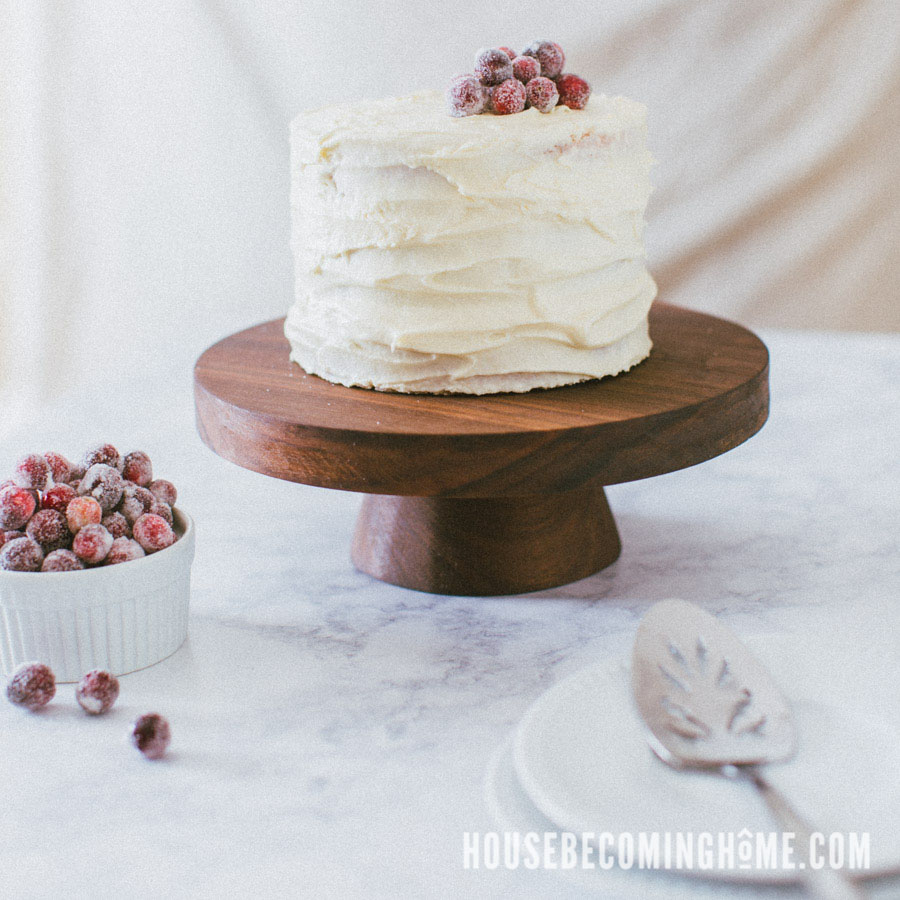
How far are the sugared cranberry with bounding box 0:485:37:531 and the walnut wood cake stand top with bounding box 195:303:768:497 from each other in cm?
19

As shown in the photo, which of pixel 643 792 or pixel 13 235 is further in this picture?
pixel 13 235

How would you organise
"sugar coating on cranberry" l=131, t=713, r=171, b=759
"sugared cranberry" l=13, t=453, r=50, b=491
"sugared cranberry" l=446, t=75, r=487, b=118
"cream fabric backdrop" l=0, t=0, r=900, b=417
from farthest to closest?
1. "cream fabric backdrop" l=0, t=0, r=900, b=417
2. "sugared cranberry" l=446, t=75, r=487, b=118
3. "sugared cranberry" l=13, t=453, r=50, b=491
4. "sugar coating on cranberry" l=131, t=713, r=171, b=759

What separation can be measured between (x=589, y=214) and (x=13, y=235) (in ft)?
6.85

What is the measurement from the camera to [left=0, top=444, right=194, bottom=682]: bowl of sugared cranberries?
946 millimetres

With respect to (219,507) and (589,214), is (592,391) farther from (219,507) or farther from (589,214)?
(219,507)

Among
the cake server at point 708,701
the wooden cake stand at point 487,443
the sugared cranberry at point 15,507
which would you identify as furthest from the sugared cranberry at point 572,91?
the sugared cranberry at point 15,507

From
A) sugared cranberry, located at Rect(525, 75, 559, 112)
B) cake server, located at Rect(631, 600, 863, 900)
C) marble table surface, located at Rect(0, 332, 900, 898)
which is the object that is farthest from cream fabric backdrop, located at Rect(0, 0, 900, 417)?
cake server, located at Rect(631, 600, 863, 900)

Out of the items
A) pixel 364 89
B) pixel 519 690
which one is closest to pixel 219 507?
pixel 519 690

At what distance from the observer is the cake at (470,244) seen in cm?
104

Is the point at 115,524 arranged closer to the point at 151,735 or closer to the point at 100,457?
the point at 100,457

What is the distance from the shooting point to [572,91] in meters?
1.14

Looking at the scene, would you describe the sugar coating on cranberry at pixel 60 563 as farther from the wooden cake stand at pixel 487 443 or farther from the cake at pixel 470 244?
the cake at pixel 470 244

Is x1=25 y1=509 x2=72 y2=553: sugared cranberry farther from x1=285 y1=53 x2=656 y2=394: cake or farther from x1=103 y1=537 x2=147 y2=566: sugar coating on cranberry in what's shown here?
x1=285 y1=53 x2=656 y2=394: cake

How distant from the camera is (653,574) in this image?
120 centimetres
